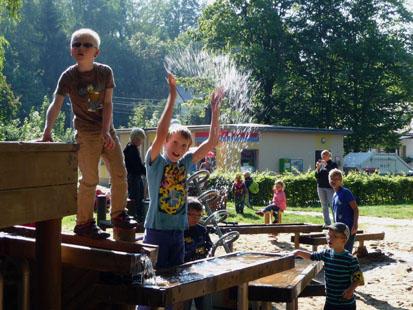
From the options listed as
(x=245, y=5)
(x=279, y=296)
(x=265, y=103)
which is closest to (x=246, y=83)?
(x=265, y=103)

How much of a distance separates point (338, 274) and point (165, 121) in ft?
7.25

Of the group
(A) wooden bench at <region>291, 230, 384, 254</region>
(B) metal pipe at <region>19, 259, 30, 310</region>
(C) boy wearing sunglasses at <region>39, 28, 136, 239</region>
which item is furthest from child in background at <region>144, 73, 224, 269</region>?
(A) wooden bench at <region>291, 230, 384, 254</region>

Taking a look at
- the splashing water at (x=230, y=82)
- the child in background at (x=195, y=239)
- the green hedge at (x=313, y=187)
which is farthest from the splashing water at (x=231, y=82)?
the child in background at (x=195, y=239)

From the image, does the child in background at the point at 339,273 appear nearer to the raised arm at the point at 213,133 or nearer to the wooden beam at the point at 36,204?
the raised arm at the point at 213,133

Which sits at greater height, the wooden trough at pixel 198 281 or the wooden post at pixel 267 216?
the wooden trough at pixel 198 281

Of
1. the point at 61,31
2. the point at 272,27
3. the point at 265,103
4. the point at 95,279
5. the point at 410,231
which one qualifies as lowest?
the point at 410,231

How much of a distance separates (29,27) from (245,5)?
44940 millimetres

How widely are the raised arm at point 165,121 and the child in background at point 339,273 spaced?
183 cm

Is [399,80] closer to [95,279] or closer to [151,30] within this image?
[95,279]

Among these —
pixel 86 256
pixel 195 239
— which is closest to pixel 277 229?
pixel 195 239

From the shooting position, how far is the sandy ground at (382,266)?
7258 millimetres

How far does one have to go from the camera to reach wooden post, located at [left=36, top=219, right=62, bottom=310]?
276 cm

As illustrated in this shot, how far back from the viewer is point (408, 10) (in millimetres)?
43844

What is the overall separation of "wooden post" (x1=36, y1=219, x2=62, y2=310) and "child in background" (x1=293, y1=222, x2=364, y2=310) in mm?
2835
